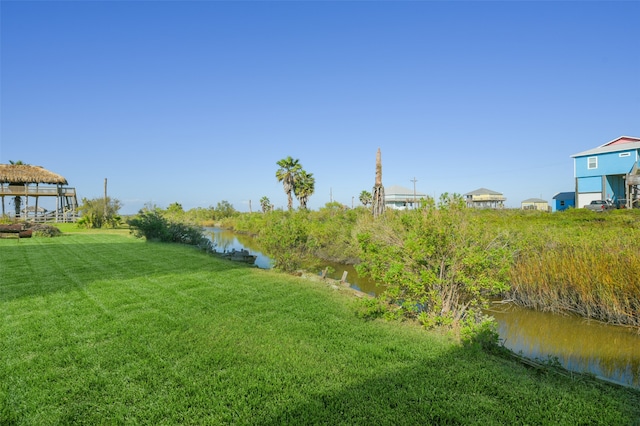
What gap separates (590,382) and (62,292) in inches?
349

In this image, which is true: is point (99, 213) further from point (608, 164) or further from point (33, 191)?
point (608, 164)

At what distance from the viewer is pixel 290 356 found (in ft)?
14.4

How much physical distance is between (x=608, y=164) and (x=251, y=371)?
34.3 meters

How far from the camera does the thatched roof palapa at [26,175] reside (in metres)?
32.4

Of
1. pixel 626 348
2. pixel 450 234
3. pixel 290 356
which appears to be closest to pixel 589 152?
pixel 626 348

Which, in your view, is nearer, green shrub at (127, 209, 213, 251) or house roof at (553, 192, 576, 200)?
green shrub at (127, 209, 213, 251)

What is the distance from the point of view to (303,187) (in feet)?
133

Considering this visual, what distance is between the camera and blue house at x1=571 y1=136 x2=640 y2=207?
27469mm

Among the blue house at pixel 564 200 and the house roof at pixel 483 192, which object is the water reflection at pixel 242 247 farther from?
the house roof at pixel 483 192

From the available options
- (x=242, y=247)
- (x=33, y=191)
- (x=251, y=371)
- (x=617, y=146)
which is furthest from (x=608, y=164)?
(x=33, y=191)

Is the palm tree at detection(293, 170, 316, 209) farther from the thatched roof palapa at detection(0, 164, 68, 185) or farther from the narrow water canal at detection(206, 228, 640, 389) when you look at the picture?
the narrow water canal at detection(206, 228, 640, 389)

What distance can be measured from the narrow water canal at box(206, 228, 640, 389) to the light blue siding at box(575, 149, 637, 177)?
26.0 meters

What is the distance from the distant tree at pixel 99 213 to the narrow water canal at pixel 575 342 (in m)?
28.1

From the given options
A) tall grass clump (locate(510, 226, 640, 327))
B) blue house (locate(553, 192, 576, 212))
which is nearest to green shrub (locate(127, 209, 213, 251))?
tall grass clump (locate(510, 226, 640, 327))
